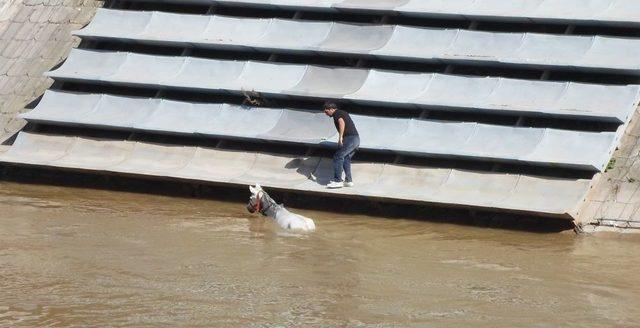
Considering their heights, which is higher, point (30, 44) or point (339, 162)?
point (30, 44)

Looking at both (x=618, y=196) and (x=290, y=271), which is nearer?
(x=290, y=271)

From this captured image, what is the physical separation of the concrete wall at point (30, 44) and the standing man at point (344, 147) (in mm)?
6458

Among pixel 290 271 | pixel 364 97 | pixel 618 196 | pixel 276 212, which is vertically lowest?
pixel 290 271

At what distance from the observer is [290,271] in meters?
14.4

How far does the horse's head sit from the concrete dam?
0.91 m

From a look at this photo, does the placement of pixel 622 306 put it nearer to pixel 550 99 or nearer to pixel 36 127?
pixel 550 99

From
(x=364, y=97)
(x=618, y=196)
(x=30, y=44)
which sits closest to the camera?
(x=618, y=196)

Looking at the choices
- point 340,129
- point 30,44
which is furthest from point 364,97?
point 30,44

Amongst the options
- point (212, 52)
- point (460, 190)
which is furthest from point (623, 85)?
point (212, 52)

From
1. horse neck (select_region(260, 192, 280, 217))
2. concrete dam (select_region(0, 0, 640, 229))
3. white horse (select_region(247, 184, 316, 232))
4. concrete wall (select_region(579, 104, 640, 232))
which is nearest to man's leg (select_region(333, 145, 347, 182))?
concrete dam (select_region(0, 0, 640, 229))

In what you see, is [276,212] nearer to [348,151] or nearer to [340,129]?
[348,151]

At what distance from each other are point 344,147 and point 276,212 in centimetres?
166

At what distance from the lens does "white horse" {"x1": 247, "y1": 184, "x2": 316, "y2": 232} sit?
658 inches

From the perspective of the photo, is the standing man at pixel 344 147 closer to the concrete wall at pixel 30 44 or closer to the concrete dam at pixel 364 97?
the concrete dam at pixel 364 97
